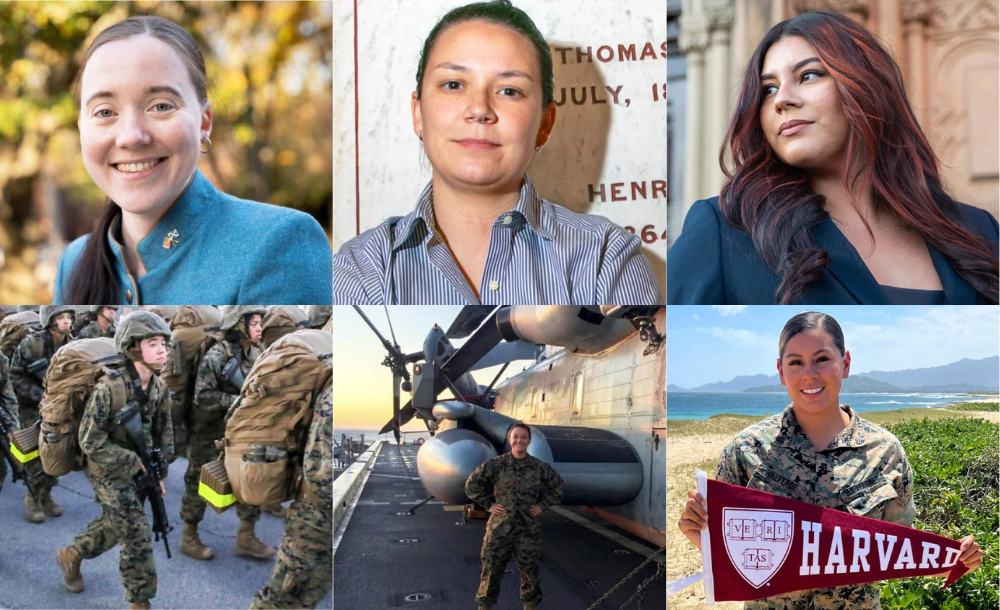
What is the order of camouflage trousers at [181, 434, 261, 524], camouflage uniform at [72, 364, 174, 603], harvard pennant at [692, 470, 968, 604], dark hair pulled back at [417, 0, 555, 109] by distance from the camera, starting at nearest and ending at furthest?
1. harvard pennant at [692, 470, 968, 604]
2. dark hair pulled back at [417, 0, 555, 109]
3. camouflage uniform at [72, 364, 174, 603]
4. camouflage trousers at [181, 434, 261, 524]

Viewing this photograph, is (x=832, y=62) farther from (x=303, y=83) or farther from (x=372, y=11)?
(x=303, y=83)

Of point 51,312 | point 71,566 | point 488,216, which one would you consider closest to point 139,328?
point 51,312

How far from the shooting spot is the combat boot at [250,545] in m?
4.11

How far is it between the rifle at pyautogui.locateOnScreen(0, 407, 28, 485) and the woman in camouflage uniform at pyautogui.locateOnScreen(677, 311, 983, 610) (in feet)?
10.9

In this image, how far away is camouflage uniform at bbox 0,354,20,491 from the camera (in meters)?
4.27

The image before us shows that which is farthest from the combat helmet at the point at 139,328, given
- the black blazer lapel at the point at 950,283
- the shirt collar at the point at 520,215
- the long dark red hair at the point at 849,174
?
the black blazer lapel at the point at 950,283

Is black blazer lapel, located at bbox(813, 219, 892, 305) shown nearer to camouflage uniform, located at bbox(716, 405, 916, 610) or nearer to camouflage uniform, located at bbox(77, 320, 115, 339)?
camouflage uniform, located at bbox(716, 405, 916, 610)

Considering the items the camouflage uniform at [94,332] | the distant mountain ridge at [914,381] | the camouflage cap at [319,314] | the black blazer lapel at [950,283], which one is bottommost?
the distant mountain ridge at [914,381]

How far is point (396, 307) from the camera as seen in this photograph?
3.95 metres

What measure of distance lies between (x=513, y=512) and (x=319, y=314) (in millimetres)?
1294

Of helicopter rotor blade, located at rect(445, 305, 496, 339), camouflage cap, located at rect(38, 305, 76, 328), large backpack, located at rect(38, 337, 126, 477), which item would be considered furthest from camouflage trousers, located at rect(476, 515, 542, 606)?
camouflage cap, located at rect(38, 305, 76, 328)

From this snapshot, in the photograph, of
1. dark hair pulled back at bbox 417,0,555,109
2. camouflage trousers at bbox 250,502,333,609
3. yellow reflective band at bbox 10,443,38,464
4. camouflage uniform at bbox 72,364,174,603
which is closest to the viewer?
dark hair pulled back at bbox 417,0,555,109

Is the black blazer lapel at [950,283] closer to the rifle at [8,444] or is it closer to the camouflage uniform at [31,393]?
the camouflage uniform at [31,393]

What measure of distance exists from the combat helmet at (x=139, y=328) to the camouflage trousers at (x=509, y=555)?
1.82 m
